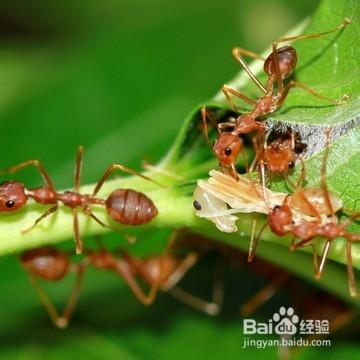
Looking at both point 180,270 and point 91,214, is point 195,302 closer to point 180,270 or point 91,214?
point 180,270

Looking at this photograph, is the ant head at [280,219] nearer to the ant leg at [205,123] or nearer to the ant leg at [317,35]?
the ant leg at [205,123]

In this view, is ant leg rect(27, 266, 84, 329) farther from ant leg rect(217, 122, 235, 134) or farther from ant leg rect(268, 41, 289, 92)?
ant leg rect(268, 41, 289, 92)

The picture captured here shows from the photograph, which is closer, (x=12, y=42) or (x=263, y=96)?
(x=263, y=96)

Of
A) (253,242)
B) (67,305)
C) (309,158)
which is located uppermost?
(309,158)

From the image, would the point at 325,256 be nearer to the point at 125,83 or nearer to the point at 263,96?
the point at 263,96

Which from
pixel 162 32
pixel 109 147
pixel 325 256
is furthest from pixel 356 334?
pixel 162 32

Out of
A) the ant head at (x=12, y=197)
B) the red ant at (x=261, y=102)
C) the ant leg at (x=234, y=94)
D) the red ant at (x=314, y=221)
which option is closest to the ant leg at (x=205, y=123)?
the red ant at (x=261, y=102)

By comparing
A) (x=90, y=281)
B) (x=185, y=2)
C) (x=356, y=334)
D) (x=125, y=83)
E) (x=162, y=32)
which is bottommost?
(x=356, y=334)

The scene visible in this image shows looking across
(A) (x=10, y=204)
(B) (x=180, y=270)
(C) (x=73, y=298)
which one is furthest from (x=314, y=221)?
(C) (x=73, y=298)
